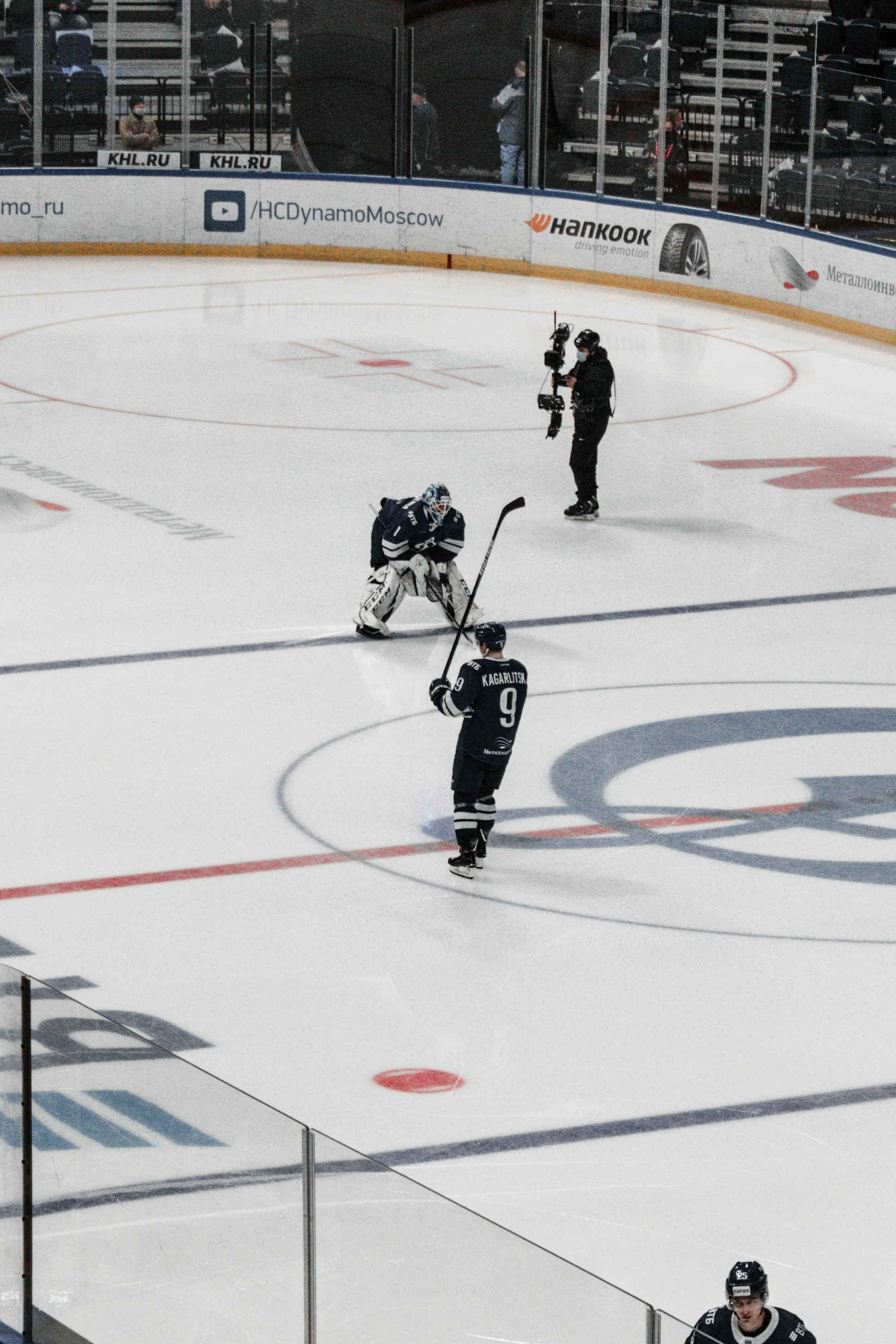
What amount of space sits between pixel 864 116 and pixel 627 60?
12.6 ft

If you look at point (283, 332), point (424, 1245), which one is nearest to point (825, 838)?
point (424, 1245)

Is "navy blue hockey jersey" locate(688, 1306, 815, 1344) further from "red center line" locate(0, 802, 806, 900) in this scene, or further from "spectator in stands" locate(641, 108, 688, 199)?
"spectator in stands" locate(641, 108, 688, 199)

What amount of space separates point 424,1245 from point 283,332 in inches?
696

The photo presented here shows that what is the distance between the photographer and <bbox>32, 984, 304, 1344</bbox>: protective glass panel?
413 cm

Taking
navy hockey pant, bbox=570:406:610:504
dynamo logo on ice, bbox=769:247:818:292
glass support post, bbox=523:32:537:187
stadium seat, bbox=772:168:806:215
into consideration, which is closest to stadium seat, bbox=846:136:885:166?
stadium seat, bbox=772:168:806:215

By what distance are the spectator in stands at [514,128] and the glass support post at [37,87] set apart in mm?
5280

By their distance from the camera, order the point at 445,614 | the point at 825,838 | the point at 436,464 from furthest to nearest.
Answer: the point at 436,464 → the point at 445,614 → the point at 825,838

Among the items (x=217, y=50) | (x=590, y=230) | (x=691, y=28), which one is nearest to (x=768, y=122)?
(x=691, y=28)

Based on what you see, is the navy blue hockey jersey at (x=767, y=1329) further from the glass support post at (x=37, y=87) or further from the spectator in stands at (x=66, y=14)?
the spectator in stands at (x=66, y=14)

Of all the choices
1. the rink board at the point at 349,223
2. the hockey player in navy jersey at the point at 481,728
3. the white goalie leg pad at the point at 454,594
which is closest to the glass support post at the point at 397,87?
the rink board at the point at 349,223

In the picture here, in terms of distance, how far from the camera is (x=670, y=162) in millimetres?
23484

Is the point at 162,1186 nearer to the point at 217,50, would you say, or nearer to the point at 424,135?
the point at 424,135

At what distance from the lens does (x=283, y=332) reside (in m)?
21.1

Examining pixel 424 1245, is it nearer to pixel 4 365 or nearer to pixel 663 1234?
pixel 663 1234
